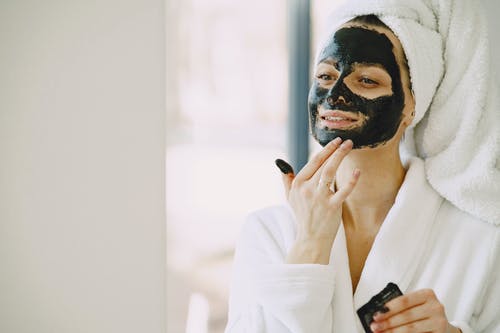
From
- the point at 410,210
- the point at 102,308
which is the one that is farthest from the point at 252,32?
the point at 102,308

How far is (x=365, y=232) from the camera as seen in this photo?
1013 millimetres

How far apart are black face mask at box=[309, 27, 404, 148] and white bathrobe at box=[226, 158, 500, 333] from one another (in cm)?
13

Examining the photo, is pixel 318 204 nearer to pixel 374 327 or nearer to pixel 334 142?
pixel 334 142

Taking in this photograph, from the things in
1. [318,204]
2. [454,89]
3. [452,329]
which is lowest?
[452,329]

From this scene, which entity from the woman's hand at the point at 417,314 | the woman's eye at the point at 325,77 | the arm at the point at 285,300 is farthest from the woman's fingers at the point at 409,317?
the woman's eye at the point at 325,77

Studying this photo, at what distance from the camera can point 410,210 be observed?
96 centimetres

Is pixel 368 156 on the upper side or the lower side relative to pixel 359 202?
upper

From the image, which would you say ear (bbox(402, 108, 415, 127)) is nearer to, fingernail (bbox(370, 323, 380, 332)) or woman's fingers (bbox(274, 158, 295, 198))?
woman's fingers (bbox(274, 158, 295, 198))

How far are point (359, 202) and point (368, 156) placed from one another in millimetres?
101

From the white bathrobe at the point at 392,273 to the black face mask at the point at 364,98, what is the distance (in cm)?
13

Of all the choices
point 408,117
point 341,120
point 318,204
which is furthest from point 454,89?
point 318,204

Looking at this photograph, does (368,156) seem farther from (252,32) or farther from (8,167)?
(8,167)

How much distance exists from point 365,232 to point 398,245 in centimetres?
9

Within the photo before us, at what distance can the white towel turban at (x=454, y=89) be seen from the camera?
3.07ft
